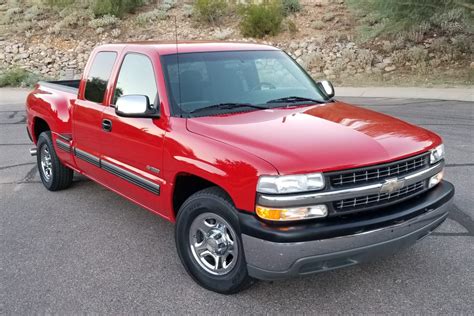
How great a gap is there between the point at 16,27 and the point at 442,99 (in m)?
18.6

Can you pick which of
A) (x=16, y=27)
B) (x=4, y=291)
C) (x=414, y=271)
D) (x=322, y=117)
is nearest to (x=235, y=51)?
(x=322, y=117)

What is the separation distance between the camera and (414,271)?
3891 mm

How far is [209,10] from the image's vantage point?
22562 millimetres

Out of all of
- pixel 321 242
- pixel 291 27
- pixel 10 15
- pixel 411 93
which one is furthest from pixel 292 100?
pixel 10 15

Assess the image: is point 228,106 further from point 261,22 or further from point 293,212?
point 261,22

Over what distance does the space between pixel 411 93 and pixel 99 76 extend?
11.3 metres

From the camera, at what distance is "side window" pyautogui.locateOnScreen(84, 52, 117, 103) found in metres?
4.96

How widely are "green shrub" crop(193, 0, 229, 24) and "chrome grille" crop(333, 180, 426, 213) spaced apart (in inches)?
798

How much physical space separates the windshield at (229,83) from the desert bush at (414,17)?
12583 mm

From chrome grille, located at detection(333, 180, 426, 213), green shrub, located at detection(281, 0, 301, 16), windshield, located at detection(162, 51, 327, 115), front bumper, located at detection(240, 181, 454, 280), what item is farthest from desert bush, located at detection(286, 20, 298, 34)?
front bumper, located at detection(240, 181, 454, 280)

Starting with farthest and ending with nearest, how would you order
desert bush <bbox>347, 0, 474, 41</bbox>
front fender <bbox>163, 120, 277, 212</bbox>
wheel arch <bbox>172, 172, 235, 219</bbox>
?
desert bush <bbox>347, 0, 474, 41</bbox>, wheel arch <bbox>172, 172, 235, 219</bbox>, front fender <bbox>163, 120, 277, 212</bbox>

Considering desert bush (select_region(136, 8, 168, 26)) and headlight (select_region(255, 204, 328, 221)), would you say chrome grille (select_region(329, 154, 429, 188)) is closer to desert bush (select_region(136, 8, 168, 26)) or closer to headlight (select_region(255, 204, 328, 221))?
headlight (select_region(255, 204, 328, 221))

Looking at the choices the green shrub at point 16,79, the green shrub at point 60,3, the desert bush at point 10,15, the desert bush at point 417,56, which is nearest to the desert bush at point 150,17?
the green shrub at point 60,3

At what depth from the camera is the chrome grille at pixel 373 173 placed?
10.3 ft
